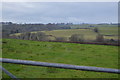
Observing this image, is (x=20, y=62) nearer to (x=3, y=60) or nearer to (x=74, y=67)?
(x=3, y=60)

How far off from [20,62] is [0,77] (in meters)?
1.36

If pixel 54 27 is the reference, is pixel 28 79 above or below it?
below

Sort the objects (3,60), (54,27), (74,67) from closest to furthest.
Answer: (74,67) → (3,60) → (54,27)

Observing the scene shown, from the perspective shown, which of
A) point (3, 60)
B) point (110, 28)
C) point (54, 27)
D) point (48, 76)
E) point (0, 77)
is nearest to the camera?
point (3, 60)

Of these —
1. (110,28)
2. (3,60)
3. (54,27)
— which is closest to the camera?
(3,60)

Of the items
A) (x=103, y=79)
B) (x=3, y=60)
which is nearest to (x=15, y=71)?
(x=103, y=79)

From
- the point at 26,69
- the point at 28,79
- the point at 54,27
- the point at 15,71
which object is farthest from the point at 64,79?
the point at 54,27

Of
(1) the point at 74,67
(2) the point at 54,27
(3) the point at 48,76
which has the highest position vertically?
(2) the point at 54,27

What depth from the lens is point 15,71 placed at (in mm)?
4465

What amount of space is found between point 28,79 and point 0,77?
2.40ft

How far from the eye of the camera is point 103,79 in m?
3.53

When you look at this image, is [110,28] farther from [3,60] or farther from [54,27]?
[3,60]

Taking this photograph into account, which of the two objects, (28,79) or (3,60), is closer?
(3,60)

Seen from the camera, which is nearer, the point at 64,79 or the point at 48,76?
the point at 64,79
